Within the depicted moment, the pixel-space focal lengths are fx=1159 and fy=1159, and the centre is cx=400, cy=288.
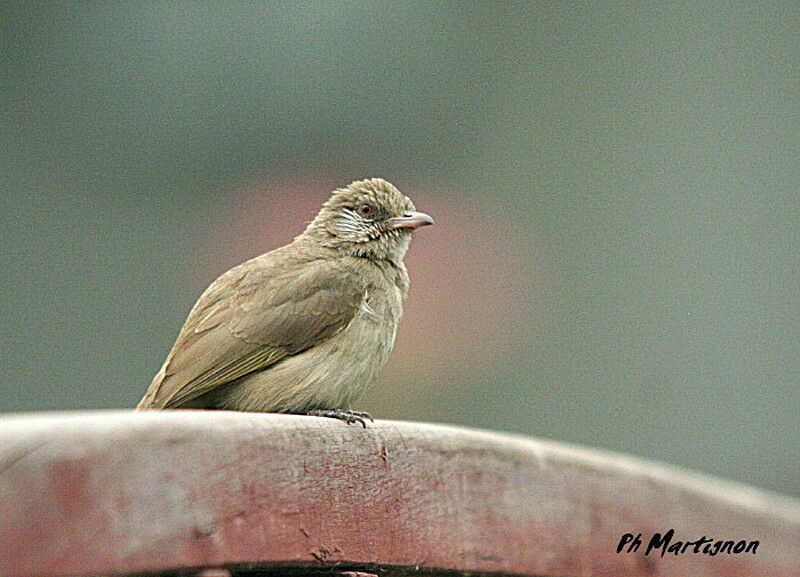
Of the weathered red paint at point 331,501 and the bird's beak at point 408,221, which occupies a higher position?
the bird's beak at point 408,221

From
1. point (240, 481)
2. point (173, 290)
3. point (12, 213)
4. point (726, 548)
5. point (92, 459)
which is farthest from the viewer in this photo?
point (173, 290)

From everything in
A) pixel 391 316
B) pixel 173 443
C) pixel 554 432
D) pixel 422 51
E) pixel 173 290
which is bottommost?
pixel 554 432

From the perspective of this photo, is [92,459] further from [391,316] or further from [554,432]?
[554,432]

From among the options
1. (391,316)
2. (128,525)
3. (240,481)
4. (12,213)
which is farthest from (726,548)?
(12,213)

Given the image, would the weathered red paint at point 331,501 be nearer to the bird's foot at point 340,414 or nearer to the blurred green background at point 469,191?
the bird's foot at point 340,414

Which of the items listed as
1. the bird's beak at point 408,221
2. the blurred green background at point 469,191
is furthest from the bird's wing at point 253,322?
the blurred green background at point 469,191

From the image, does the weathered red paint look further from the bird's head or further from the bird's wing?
the bird's head
